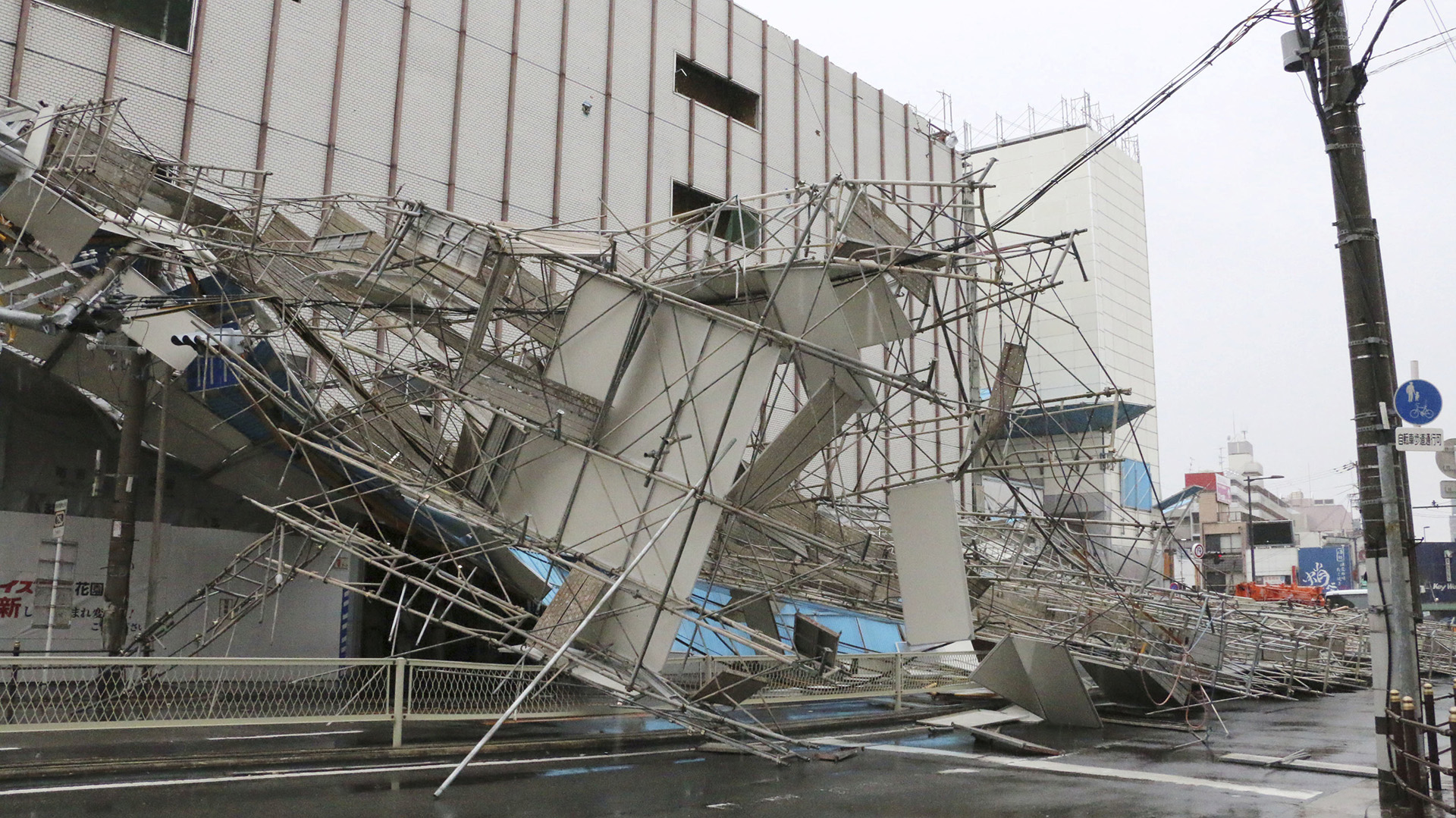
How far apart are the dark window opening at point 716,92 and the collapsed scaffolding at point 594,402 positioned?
14776 millimetres

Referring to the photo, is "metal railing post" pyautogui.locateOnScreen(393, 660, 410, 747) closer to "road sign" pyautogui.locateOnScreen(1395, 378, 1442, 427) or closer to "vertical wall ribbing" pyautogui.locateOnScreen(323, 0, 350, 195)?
"road sign" pyautogui.locateOnScreen(1395, 378, 1442, 427)

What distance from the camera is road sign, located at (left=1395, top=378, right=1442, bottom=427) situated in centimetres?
883

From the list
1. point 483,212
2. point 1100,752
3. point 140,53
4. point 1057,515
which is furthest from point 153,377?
point 1100,752

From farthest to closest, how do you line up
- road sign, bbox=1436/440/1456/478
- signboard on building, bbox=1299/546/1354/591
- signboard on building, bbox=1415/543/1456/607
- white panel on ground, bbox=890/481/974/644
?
signboard on building, bbox=1299/546/1354/591 → signboard on building, bbox=1415/543/1456/607 → white panel on ground, bbox=890/481/974/644 → road sign, bbox=1436/440/1456/478

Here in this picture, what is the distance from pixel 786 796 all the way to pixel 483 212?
17.5 meters

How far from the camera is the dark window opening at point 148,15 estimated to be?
19.3m

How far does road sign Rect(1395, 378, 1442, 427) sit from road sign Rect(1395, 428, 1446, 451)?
80mm

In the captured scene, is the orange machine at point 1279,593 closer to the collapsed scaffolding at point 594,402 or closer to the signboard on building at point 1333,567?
the collapsed scaffolding at point 594,402

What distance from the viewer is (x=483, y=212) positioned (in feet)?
78.5

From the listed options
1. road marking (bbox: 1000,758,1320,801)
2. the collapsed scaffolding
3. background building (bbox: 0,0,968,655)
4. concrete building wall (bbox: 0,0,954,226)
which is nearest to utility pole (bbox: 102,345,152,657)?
the collapsed scaffolding

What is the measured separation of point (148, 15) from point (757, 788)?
18.7 metres

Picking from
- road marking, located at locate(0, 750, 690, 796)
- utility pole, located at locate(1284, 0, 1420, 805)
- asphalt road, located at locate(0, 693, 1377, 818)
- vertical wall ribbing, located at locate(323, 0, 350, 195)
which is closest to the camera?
asphalt road, located at locate(0, 693, 1377, 818)

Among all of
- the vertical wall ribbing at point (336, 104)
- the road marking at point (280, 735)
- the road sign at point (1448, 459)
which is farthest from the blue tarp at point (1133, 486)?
the road marking at point (280, 735)

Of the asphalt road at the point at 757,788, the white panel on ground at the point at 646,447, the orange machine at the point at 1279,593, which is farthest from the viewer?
the orange machine at the point at 1279,593
